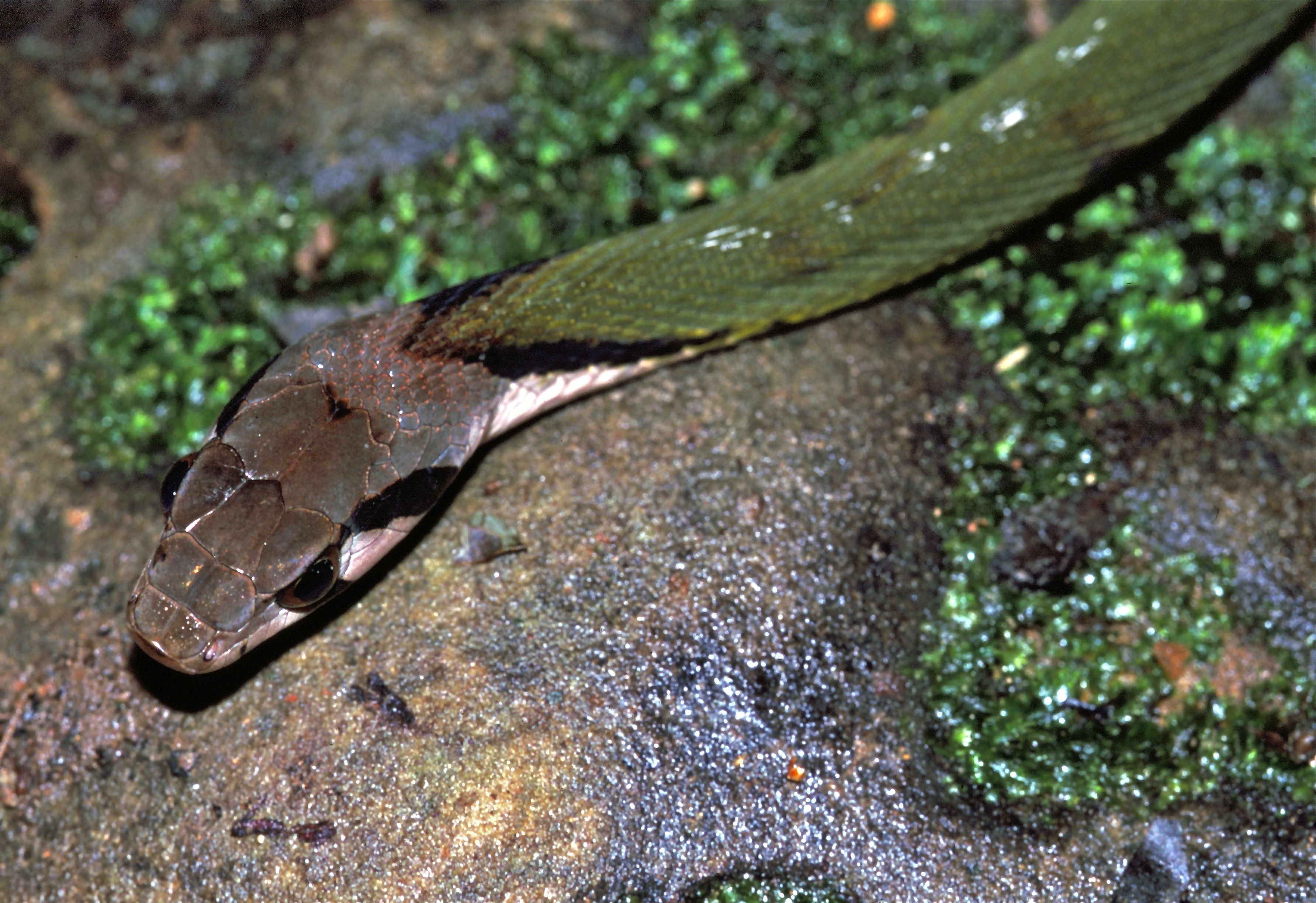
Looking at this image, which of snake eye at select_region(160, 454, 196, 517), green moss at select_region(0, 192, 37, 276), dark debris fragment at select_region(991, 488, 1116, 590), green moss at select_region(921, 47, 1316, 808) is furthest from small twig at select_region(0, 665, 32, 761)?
dark debris fragment at select_region(991, 488, 1116, 590)

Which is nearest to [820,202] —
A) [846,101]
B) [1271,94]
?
[846,101]

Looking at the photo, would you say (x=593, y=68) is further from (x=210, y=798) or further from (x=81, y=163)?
(x=210, y=798)

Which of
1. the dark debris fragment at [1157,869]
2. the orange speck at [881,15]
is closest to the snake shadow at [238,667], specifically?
the dark debris fragment at [1157,869]

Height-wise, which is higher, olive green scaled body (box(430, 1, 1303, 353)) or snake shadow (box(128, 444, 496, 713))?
snake shadow (box(128, 444, 496, 713))

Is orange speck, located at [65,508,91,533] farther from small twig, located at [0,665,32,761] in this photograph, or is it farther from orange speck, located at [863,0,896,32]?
orange speck, located at [863,0,896,32]

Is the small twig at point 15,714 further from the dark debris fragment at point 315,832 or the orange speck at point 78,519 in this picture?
the dark debris fragment at point 315,832

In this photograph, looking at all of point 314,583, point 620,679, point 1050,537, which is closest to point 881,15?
point 1050,537
